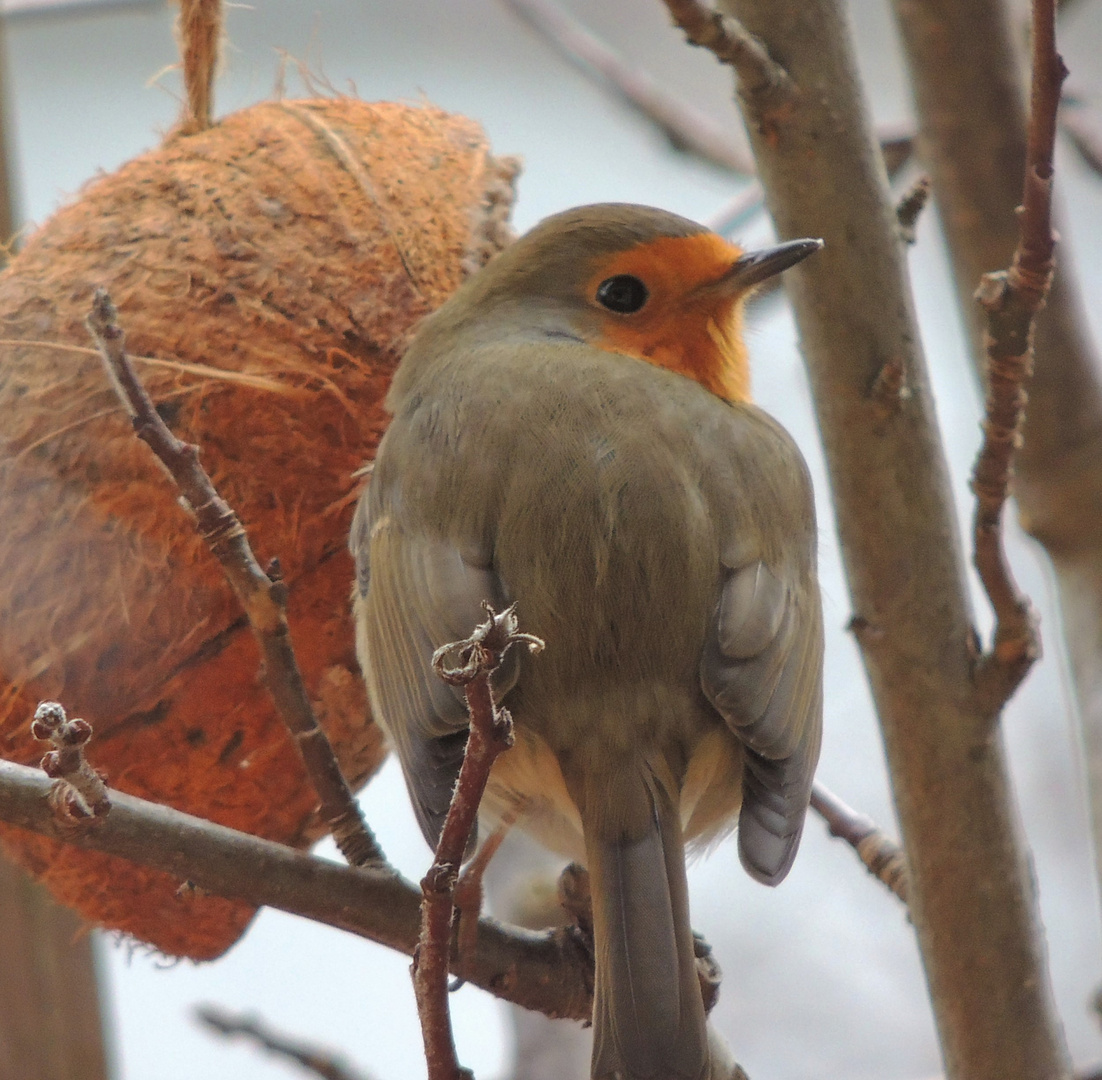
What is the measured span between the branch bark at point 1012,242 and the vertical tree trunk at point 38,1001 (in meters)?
1.39

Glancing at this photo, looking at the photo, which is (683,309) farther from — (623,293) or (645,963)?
(645,963)

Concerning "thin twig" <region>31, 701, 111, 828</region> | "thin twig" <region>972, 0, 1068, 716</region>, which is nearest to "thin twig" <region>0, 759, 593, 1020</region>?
"thin twig" <region>31, 701, 111, 828</region>

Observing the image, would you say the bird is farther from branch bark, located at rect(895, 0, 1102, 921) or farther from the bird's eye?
branch bark, located at rect(895, 0, 1102, 921)

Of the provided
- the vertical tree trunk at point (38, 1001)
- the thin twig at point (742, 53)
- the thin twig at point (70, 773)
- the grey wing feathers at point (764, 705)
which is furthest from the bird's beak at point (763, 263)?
the vertical tree trunk at point (38, 1001)

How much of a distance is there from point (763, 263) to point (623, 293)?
7.7 inches

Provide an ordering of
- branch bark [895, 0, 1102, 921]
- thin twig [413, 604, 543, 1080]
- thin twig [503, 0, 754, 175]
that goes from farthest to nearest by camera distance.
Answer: thin twig [503, 0, 754, 175]
branch bark [895, 0, 1102, 921]
thin twig [413, 604, 543, 1080]

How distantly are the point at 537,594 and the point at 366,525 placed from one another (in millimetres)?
235

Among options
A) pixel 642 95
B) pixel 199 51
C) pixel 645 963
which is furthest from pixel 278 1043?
pixel 642 95

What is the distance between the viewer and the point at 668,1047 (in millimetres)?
1145

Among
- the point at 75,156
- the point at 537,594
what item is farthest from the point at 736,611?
the point at 75,156

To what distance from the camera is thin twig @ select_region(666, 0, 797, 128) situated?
4.55ft

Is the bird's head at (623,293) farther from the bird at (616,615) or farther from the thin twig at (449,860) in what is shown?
the thin twig at (449,860)

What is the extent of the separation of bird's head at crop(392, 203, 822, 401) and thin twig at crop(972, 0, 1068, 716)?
1.03 ft

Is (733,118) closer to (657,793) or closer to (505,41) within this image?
(505,41)
